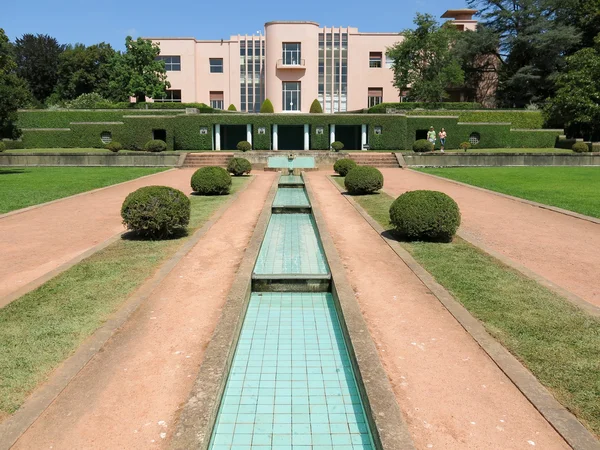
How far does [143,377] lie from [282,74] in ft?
172

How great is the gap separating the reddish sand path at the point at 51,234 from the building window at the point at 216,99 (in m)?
43.2

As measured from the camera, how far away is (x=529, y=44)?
46.3 meters

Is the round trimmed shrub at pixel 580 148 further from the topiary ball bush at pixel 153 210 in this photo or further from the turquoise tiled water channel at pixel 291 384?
the turquoise tiled water channel at pixel 291 384

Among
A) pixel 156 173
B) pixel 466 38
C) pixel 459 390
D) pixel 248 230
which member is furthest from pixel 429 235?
pixel 466 38

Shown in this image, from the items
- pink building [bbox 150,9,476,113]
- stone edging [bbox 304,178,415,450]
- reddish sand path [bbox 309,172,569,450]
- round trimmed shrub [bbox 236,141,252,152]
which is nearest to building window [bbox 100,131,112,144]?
round trimmed shrub [bbox 236,141,252,152]

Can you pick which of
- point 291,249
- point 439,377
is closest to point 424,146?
point 291,249

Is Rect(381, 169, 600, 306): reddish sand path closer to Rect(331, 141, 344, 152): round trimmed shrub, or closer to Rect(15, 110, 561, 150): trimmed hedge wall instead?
Rect(331, 141, 344, 152): round trimmed shrub

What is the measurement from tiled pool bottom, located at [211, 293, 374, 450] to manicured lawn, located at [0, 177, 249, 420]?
165 cm

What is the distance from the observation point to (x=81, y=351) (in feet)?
15.8

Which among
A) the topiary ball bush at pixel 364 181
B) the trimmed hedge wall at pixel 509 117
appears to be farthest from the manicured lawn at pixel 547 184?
the trimmed hedge wall at pixel 509 117

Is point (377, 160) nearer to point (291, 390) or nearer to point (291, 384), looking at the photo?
point (291, 384)

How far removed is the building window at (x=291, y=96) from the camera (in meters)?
54.4

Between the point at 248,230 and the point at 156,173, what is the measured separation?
16125mm

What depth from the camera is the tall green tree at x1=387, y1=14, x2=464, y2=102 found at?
45.2m
